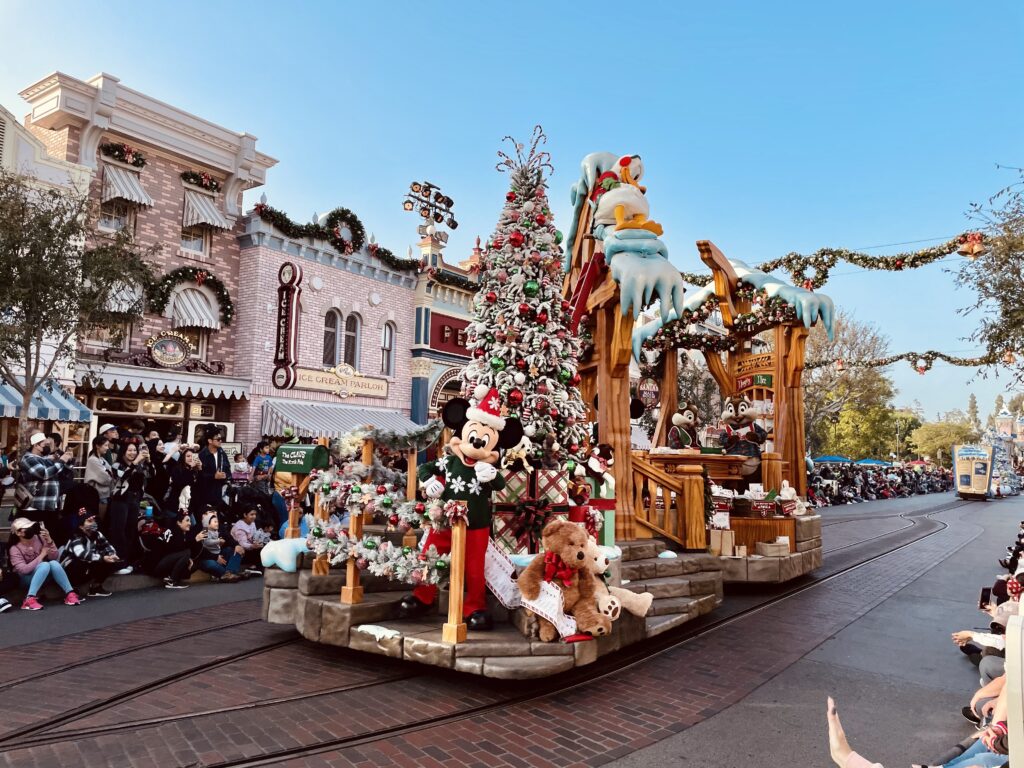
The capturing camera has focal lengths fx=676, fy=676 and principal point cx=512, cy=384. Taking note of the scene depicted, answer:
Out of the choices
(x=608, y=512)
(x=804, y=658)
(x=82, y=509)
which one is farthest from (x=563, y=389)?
(x=82, y=509)

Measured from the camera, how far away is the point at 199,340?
1722 centimetres

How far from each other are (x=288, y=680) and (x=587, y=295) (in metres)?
5.93

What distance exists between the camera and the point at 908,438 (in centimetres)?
7081

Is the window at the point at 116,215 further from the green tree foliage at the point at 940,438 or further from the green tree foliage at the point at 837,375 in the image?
the green tree foliage at the point at 940,438

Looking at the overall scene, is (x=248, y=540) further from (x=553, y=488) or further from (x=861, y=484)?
(x=861, y=484)

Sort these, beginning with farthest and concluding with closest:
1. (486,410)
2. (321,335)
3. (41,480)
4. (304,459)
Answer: (321,335) < (41,480) < (304,459) < (486,410)

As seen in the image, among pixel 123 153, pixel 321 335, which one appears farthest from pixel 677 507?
pixel 123 153

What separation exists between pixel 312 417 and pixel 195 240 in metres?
5.43

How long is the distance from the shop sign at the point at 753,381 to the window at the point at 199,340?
12914 mm

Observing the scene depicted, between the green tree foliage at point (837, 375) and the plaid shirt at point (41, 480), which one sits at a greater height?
the green tree foliage at point (837, 375)

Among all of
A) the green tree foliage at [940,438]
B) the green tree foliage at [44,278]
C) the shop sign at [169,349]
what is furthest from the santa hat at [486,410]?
the green tree foliage at [940,438]

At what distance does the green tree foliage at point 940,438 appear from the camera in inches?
2685

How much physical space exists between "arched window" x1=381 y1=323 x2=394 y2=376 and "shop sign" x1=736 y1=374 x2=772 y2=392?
11.7 metres

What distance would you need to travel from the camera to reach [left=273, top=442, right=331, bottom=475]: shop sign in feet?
20.3
